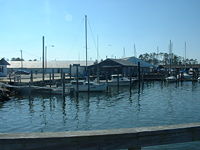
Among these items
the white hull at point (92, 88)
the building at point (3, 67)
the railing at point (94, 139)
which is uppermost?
the building at point (3, 67)

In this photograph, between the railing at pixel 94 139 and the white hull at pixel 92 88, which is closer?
the railing at pixel 94 139

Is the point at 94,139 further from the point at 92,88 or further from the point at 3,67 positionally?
the point at 3,67

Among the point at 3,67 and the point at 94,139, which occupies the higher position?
the point at 3,67

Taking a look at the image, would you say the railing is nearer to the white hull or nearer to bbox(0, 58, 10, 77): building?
the white hull

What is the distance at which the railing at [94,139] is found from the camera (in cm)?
357

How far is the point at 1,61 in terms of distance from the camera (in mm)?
63906

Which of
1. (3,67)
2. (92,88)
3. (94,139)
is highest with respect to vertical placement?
(3,67)

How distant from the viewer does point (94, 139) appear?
12.1 ft

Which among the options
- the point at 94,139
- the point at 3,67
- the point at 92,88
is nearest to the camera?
the point at 94,139

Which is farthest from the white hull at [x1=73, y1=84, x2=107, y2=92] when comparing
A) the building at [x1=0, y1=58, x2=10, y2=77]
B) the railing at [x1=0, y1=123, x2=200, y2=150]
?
the railing at [x1=0, y1=123, x2=200, y2=150]

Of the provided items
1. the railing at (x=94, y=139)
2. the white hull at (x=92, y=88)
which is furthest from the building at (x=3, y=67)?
the railing at (x=94, y=139)

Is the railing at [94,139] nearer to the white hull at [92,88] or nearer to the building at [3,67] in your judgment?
the white hull at [92,88]

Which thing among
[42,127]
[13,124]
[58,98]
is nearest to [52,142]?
[42,127]

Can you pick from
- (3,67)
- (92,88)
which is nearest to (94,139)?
(92,88)
